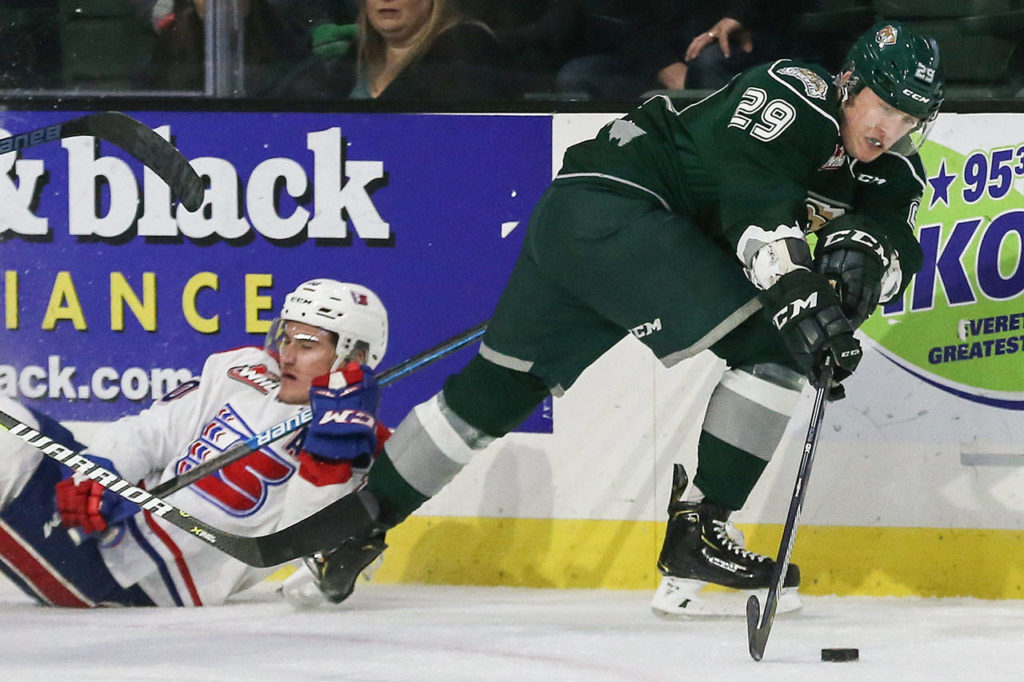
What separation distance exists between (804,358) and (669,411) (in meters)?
0.81

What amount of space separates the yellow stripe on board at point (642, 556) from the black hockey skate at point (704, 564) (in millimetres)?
465

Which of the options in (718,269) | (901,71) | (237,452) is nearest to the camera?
(901,71)

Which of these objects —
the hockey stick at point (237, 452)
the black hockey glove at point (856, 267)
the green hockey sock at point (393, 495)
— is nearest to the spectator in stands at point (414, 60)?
the hockey stick at point (237, 452)

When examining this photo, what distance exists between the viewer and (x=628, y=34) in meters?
3.36

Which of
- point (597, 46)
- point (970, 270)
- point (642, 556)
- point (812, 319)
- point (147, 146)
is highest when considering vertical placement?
point (597, 46)

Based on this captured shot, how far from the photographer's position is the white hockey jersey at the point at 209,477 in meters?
2.99

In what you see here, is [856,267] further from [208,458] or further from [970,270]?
[208,458]

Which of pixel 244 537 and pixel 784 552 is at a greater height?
pixel 784 552

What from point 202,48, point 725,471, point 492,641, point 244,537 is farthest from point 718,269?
point 202,48

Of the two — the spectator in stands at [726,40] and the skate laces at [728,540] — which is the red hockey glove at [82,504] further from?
the spectator in stands at [726,40]

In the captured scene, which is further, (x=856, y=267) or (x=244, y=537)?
(x=244, y=537)

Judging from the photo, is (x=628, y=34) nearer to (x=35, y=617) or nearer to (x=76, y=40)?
(x=76, y=40)

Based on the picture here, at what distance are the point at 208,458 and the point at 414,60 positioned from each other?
0.95 metres

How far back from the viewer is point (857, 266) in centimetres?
261
